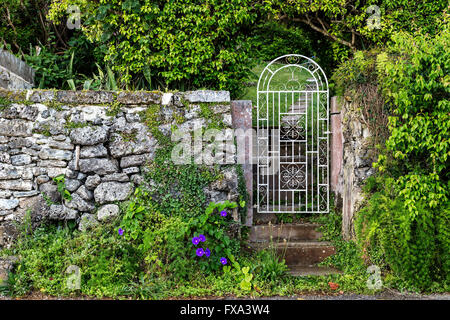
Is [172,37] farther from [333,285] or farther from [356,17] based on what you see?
[333,285]

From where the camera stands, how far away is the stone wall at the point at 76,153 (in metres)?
5.14

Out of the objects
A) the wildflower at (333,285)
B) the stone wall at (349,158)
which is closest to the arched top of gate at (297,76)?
the stone wall at (349,158)

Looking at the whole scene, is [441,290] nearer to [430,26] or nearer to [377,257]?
[377,257]

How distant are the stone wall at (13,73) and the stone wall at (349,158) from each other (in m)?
4.55

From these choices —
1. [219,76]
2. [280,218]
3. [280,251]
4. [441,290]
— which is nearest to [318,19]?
[219,76]

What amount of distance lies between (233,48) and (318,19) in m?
1.64

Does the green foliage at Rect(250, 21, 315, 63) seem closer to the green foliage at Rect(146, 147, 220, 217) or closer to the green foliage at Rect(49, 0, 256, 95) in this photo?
the green foliage at Rect(49, 0, 256, 95)

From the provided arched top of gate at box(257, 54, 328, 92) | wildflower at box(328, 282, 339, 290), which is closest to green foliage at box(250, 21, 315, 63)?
arched top of gate at box(257, 54, 328, 92)

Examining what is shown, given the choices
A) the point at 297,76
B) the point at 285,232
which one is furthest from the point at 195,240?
the point at 297,76

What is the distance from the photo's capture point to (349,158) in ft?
18.8

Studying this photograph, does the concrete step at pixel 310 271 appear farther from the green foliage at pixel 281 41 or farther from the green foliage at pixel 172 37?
the green foliage at pixel 281 41

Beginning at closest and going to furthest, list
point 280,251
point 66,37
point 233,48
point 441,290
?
1. point 441,290
2. point 280,251
3. point 233,48
4. point 66,37

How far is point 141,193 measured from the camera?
5.12m

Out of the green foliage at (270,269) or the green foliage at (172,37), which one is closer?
the green foliage at (270,269)
